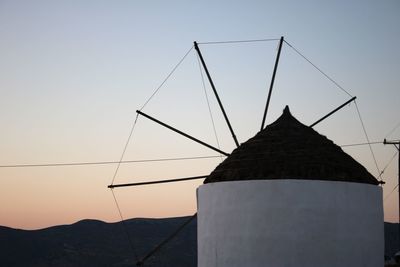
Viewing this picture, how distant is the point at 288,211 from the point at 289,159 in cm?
191

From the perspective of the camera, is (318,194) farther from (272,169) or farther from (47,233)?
(47,233)

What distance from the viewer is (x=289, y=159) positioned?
20.7m

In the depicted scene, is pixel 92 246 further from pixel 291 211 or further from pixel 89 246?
pixel 291 211

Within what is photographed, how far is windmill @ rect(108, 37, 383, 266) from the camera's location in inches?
767

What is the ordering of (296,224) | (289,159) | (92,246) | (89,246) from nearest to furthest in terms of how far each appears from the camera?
1. (296,224)
2. (289,159)
3. (89,246)
4. (92,246)

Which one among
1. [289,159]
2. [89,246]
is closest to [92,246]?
[89,246]

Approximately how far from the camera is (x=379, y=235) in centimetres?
2097

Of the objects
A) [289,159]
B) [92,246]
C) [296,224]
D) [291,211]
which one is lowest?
[92,246]

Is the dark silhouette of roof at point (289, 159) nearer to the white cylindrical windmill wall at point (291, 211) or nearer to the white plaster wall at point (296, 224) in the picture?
the white cylindrical windmill wall at point (291, 211)

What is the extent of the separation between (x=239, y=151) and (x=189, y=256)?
62.0 meters

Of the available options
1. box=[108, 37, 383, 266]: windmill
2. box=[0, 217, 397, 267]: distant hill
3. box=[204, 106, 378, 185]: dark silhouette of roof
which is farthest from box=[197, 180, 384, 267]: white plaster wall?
box=[0, 217, 397, 267]: distant hill

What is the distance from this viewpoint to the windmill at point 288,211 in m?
19.5

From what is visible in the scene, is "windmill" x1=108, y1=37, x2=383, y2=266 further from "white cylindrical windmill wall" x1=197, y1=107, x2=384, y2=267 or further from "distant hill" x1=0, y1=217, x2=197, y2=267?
"distant hill" x1=0, y1=217, x2=197, y2=267

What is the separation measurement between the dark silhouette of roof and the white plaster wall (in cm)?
49
